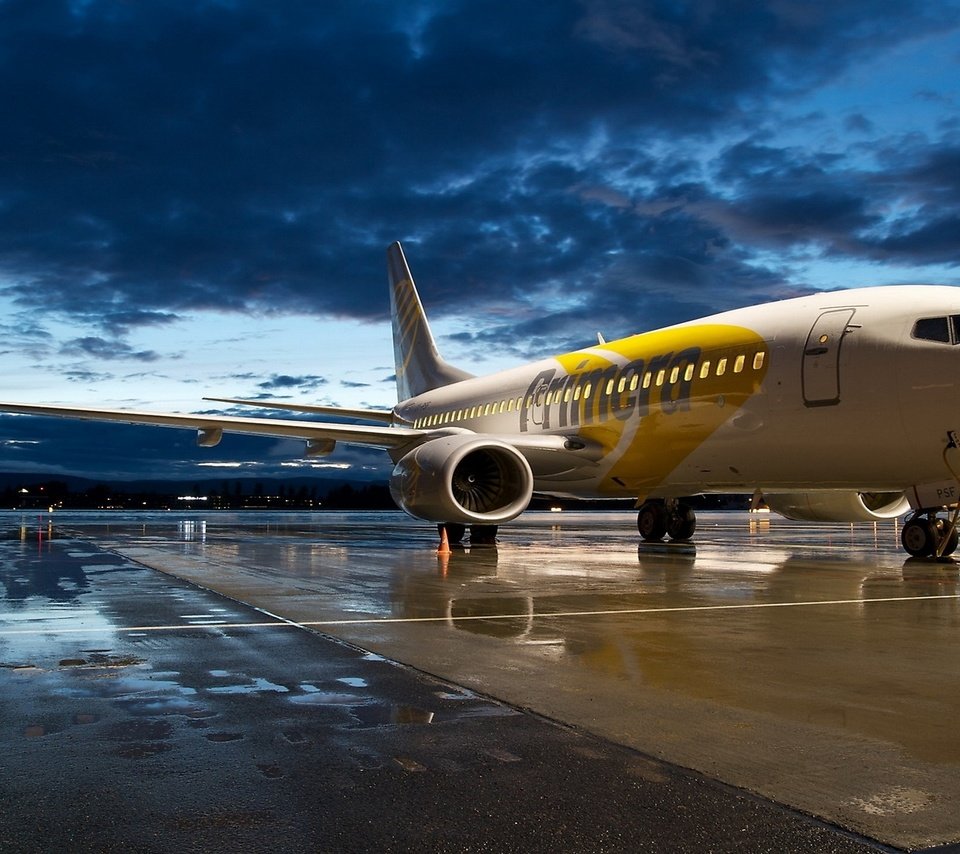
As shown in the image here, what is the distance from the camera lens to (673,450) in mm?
14992

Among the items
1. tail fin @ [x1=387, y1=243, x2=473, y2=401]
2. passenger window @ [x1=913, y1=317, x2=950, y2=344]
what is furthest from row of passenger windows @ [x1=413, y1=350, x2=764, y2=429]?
tail fin @ [x1=387, y1=243, x2=473, y2=401]

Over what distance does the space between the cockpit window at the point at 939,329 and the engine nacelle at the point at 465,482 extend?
18.9 ft

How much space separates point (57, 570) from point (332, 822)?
958cm

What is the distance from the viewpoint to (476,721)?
4.07 m

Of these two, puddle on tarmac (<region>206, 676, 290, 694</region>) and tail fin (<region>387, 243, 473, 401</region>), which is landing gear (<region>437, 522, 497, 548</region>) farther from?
puddle on tarmac (<region>206, 676, 290, 694</region>)

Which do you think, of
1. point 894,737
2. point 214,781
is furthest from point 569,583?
point 214,781

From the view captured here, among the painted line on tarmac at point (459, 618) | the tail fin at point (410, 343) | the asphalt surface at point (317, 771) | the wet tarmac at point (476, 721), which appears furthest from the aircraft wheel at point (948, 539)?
the tail fin at point (410, 343)

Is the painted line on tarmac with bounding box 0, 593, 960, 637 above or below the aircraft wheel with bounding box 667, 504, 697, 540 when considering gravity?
below

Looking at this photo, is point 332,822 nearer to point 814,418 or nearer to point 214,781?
point 214,781

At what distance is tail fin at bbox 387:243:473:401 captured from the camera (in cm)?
2609

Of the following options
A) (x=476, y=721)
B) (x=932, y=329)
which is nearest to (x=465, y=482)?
(x=932, y=329)

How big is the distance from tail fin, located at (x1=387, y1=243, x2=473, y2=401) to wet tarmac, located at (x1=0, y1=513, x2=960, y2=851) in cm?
1734

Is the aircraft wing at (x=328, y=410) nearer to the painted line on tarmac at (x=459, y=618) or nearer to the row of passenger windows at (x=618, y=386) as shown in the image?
the row of passenger windows at (x=618, y=386)

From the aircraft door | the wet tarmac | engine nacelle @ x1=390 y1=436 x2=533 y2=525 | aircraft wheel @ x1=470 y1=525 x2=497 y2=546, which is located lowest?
the wet tarmac
